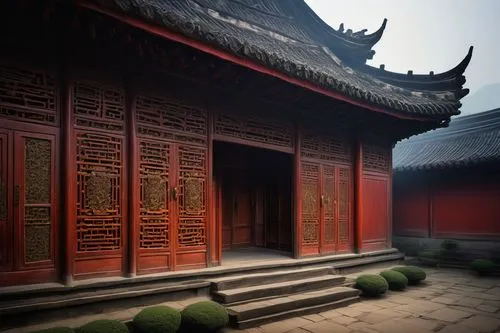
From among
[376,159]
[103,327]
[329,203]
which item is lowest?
[103,327]

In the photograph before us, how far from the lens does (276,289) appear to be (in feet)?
17.6

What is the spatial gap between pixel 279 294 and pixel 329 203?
258cm

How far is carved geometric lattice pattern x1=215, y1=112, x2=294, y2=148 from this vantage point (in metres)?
5.71

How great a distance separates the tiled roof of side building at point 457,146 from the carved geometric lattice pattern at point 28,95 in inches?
432

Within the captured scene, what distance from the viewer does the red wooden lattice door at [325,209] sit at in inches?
272

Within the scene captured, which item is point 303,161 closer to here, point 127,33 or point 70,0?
point 127,33

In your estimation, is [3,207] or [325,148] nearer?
[3,207]

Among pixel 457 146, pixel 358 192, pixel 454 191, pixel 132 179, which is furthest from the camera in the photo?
pixel 457 146

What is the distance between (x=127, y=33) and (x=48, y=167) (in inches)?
69.2

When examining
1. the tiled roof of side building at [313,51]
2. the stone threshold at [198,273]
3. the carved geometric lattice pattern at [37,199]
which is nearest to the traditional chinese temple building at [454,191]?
the tiled roof of side building at [313,51]

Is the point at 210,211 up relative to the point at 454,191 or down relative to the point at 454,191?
down

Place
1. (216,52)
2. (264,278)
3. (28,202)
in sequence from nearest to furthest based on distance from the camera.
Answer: (28,202), (216,52), (264,278)

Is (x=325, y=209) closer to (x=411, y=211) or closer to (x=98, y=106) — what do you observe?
(x=98, y=106)

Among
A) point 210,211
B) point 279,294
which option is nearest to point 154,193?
point 210,211
